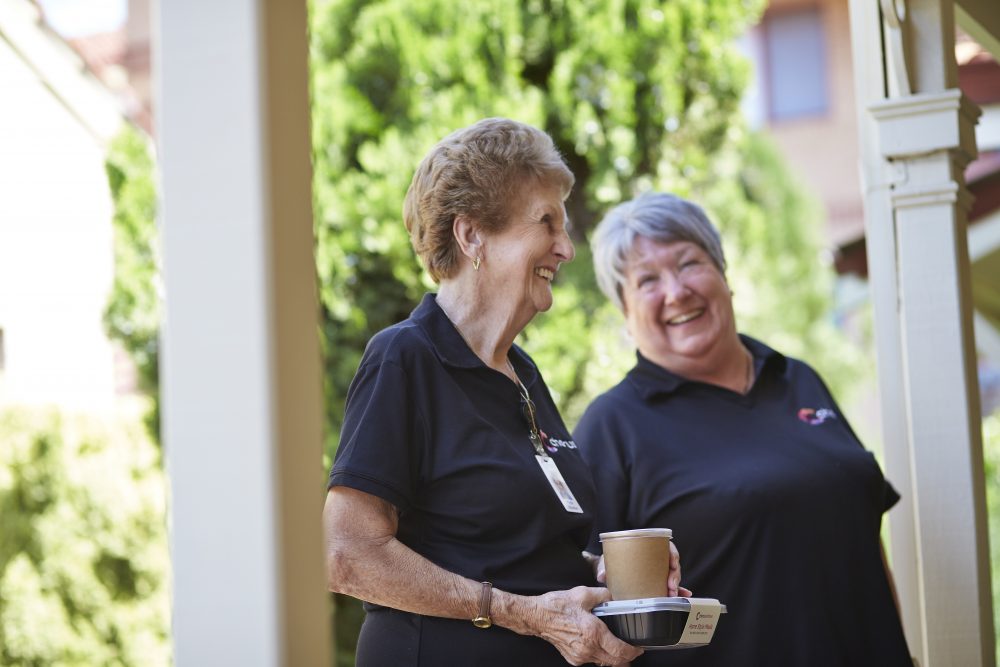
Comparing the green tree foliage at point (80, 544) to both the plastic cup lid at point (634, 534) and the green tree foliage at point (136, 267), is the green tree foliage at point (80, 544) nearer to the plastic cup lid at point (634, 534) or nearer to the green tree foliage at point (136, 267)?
the green tree foliage at point (136, 267)

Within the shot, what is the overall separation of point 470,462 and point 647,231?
121 cm

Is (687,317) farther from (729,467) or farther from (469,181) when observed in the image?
(469,181)

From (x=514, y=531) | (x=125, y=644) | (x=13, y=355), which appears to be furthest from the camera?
(x=13, y=355)

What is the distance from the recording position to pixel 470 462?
2.19 metres

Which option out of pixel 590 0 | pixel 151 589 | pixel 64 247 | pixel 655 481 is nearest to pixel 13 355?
pixel 64 247

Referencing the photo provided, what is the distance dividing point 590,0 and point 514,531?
15.1 ft

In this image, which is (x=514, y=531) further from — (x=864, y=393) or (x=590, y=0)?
(x=864, y=393)

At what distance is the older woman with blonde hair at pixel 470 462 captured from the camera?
6.82 ft

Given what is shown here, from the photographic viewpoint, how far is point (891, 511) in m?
3.44

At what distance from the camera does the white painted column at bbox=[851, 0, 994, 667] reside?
326 cm

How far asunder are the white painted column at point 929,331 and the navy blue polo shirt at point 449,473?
4.67ft

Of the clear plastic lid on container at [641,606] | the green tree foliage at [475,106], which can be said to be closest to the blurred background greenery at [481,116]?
the green tree foliage at [475,106]

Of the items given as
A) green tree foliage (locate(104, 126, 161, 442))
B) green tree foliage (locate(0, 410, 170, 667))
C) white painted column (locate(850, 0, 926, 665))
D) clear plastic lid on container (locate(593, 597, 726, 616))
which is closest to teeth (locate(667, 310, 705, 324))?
white painted column (locate(850, 0, 926, 665))

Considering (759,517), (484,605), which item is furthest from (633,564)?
(759,517)
